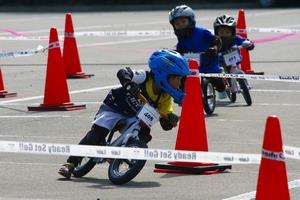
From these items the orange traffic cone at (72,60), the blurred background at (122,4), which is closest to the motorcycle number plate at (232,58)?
the orange traffic cone at (72,60)

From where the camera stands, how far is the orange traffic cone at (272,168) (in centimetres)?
776

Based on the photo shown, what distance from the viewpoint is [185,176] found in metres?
10.6

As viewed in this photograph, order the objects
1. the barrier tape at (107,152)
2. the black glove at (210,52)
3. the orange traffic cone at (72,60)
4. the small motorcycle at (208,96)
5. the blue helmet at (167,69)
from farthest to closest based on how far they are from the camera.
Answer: the orange traffic cone at (72,60)
the black glove at (210,52)
the small motorcycle at (208,96)
the blue helmet at (167,69)
the barrier tape at (107,152)

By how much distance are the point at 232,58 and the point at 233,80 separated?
0.47 m

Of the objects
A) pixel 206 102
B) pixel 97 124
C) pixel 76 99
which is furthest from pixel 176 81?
pixel 76 99

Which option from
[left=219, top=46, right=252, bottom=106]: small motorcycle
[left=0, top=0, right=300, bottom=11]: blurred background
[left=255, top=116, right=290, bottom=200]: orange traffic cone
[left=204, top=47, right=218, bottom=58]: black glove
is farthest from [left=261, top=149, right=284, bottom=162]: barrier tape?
[left=0, top=0, right=300, bottom=11]: blurred background

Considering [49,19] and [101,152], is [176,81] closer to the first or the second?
[101,152]

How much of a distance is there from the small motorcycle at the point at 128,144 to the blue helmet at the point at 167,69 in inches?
9.3

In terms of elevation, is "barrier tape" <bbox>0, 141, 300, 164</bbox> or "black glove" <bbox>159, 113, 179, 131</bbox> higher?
"black glove" <bbox>159, 113, 179, 131</bbox>

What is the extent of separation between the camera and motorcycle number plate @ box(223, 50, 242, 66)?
1617 centimetres

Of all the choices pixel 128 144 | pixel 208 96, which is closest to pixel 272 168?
pixel 128 144

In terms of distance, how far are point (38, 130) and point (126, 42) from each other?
42.7 ft

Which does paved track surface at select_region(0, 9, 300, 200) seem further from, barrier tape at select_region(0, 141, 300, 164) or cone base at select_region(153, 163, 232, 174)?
barrier tape at select_region(0, 141, 300, 164)

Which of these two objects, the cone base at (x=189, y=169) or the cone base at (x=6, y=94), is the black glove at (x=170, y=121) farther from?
the cone base at (x=6, y=94)
